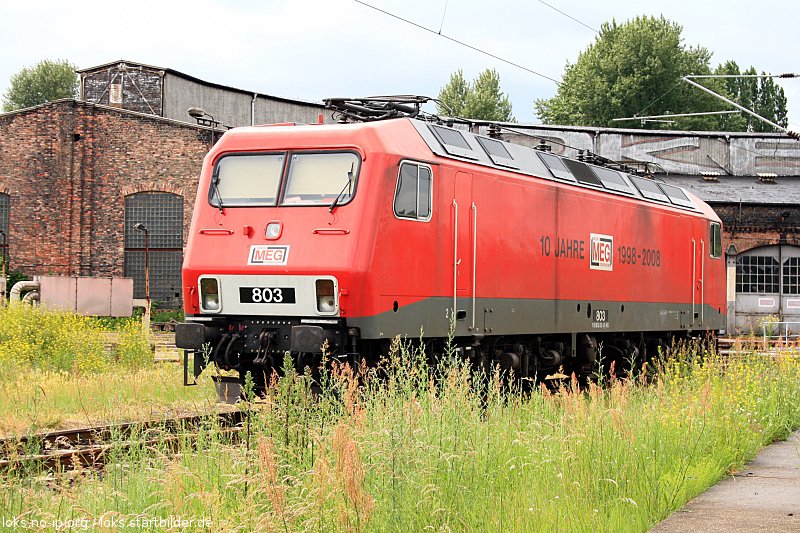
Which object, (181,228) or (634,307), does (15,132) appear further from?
(634,307)

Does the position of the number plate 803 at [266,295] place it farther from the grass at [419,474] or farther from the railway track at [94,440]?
the grass at [419,474]

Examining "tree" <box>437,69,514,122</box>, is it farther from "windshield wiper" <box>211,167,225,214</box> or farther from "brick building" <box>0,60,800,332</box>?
"windshield wiper" <box>211,167,225,214</box>

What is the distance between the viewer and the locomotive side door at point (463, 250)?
12.5m

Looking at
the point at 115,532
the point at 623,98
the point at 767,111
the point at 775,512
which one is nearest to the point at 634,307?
the point at 775,512

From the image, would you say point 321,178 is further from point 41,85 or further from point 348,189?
point 41,85

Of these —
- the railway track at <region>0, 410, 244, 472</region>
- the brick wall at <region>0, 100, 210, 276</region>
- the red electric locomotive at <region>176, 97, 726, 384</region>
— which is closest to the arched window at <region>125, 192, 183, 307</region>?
the brick wall at <region>0, 100, 210, 276</region>

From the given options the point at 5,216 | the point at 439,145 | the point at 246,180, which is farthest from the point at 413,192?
the point at 5,216

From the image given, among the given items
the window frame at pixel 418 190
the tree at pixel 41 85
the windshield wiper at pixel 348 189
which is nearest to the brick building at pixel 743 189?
the window frame at pixel 418 190

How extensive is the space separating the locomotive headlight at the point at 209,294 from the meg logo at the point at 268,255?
0.56 m

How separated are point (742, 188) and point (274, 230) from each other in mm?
32174

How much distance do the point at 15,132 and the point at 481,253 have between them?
999 inches

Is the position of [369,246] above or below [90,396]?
above

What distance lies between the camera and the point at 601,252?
54.1 ft

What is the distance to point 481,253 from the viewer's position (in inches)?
516
